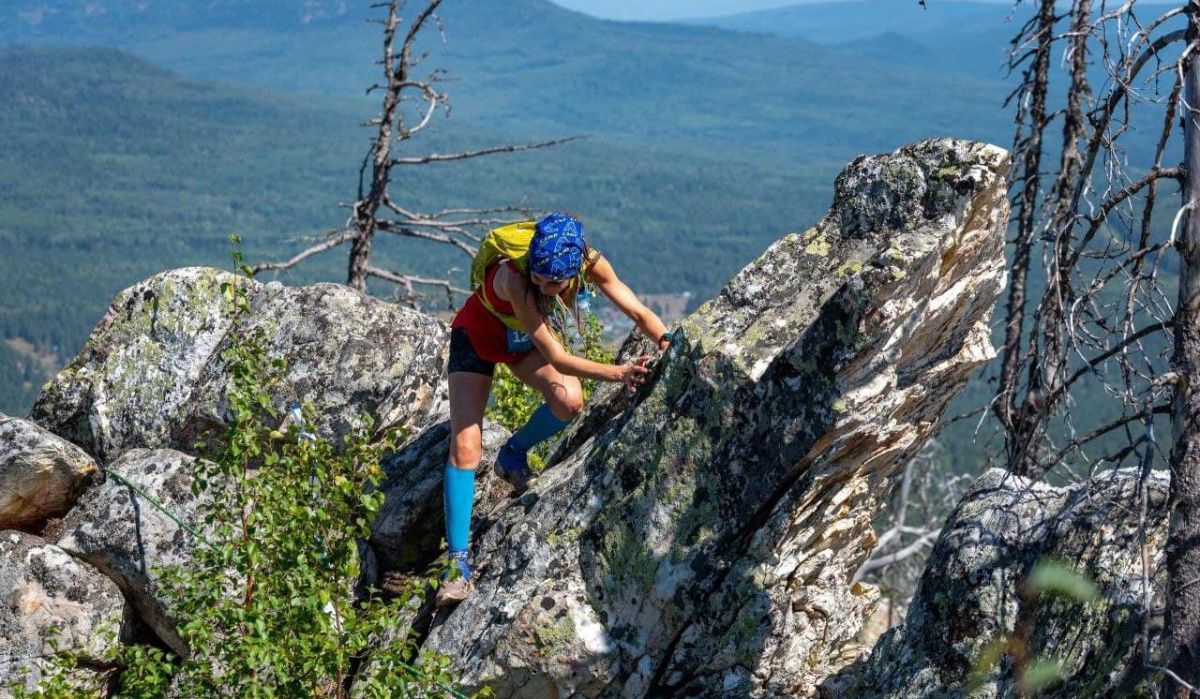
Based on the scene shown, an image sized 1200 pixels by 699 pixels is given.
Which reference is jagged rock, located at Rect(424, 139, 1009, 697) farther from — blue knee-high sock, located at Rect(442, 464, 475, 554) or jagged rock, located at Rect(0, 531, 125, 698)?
jagged rock, located at Rect(0, 531, 125, 698)

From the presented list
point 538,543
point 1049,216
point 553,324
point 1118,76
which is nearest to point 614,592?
point 538,543

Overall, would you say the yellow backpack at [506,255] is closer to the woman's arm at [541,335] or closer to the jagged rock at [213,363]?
the woman's arm at [541,335]

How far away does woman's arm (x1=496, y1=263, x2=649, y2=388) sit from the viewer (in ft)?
27.8

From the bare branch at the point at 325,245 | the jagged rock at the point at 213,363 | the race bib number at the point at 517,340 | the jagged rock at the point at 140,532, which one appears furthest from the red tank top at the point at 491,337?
the bare branch at the point at 325,245

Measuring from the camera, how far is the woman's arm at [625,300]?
9.05 metres

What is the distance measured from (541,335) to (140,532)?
3637 mm

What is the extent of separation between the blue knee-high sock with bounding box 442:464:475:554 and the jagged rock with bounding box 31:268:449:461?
5.37 feet

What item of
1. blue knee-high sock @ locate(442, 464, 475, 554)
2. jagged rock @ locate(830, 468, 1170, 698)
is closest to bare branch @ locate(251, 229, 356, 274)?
blue knee-high sock @ locate(442, 464, 475, 554)

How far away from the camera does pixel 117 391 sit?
1068 centimetres

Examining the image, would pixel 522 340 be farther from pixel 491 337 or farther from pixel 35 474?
pixel 35 474

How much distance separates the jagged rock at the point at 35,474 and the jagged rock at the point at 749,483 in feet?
11.2

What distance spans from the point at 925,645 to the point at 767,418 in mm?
1702

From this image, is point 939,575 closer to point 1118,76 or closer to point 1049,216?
point 1118,76

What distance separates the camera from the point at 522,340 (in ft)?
29.7
